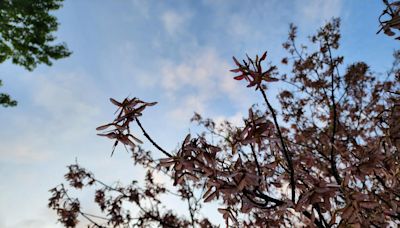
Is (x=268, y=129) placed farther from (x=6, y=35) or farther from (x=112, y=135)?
(x=6, y=35)

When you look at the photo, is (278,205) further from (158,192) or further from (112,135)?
(158,192)

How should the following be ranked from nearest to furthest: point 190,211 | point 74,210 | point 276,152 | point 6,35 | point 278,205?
point 278,205, point 276,152, point 74,210, point 190,211, point 6,35

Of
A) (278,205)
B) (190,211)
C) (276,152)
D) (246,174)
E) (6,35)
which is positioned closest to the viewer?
(246,174)

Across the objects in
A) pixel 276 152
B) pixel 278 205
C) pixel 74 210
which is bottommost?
pixel 278 205

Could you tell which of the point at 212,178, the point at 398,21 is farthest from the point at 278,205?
the point at 398,21

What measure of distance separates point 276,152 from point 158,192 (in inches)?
183

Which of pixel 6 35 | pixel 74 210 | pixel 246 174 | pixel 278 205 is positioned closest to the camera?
pixel 246 174

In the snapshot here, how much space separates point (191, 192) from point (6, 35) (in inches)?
523

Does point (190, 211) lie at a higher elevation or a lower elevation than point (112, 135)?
higher

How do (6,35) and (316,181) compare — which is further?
(6,35)

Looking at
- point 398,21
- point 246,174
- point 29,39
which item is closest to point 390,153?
point 398,21

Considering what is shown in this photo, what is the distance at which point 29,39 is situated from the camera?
1433 centimetres

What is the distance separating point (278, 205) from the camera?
6.02ft

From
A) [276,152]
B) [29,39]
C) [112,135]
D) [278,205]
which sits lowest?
[278,205]
